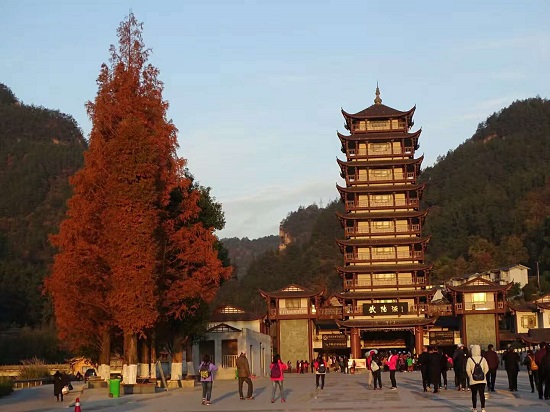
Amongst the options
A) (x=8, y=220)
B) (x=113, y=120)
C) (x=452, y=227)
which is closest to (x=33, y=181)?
(x=8, y=220)

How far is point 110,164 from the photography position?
3189 cm

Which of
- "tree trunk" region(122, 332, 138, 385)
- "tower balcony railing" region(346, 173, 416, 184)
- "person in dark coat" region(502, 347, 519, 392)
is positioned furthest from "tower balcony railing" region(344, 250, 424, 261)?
"person in dark coat" region(502, 347, 519, 392)

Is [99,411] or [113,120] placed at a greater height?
[113,120]

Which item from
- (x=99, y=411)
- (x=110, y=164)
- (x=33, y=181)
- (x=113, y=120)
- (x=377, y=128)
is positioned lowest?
(x=99, y=411)

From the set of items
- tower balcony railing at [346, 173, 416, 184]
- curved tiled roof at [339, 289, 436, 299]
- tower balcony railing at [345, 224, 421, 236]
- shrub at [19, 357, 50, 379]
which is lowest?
shrub at [19, 357, 50, 379]

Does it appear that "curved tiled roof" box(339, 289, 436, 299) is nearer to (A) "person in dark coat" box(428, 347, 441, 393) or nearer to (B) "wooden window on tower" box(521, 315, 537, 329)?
(B) "wooden window on tower" box(521, 315, 537, 329)

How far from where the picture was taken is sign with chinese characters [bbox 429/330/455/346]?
7225 cm

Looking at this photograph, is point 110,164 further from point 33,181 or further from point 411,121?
point 33,181

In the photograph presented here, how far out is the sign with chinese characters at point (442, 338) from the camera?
72.2 meters

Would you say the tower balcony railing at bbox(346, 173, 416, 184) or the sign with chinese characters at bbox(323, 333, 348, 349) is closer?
the sign with chinese characters at bbox(323, 333, 348, 349)

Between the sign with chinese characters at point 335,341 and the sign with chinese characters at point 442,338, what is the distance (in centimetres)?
734

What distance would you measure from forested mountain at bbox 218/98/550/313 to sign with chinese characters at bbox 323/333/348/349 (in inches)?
1392

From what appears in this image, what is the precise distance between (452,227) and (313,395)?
11912cm

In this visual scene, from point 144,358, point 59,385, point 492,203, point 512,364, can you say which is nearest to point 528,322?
point 144,358
